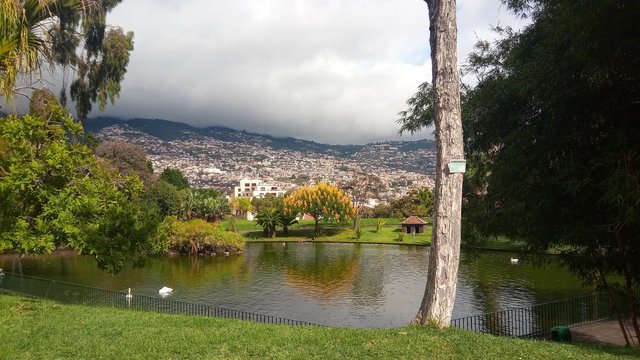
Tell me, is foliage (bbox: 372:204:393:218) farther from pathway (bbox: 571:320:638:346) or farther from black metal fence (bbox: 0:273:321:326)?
pathway (bbox: 571:320:638:346)

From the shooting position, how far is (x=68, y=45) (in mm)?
10977

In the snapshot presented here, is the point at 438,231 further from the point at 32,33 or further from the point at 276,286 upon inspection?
the point at 276,286

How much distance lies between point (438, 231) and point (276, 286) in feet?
62.5

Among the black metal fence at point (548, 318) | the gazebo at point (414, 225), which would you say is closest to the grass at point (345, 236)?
the gazebo at point (414, 225)

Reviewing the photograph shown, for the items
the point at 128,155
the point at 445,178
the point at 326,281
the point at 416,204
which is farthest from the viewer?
the point at 416,204

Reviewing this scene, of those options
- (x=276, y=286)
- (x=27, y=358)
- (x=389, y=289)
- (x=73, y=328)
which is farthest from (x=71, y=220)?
(x=389, y=289)

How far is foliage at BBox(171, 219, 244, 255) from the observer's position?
1601 inches

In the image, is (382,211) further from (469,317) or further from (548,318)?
(469,317)

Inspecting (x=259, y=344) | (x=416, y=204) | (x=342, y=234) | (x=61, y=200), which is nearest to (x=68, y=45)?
(x=61, y=200)

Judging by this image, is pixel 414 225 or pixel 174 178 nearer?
pixel 414 225

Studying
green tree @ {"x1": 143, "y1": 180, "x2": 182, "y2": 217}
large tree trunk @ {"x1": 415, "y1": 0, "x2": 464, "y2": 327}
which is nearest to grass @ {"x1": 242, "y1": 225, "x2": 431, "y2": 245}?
green tree @ {"x1": 143, "y1": 180, "x2": 182, "y2": 217}

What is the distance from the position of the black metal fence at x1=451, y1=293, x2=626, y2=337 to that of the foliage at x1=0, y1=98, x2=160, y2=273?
10.3 meters

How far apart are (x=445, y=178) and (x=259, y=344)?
363 centimetres

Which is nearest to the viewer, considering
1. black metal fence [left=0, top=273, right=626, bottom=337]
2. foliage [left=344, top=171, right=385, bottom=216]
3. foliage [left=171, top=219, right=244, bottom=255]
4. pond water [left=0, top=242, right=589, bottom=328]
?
black metal fence [left=0, top=273, right=626, bottom=337]
